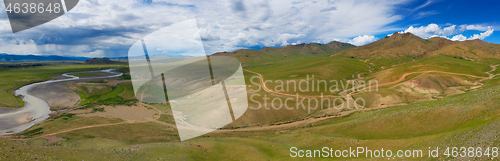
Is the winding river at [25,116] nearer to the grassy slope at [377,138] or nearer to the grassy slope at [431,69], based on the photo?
the grassy slope at [377,138]

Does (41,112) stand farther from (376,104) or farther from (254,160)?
(376,104)

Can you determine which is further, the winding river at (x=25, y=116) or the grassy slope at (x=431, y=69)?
the grassy slope at (x=431, y=69)

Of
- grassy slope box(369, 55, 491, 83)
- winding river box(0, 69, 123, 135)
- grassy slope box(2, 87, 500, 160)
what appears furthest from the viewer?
grassy slope box(369, 55, 491, 83)

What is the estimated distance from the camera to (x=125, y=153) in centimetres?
2464

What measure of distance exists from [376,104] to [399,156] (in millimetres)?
49960

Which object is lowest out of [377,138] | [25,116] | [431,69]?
[25,116]

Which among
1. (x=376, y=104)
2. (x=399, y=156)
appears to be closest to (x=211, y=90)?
(x=376, y=104)

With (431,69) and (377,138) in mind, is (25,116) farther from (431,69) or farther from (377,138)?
(431,69)

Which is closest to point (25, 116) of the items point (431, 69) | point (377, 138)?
point (377, 138)

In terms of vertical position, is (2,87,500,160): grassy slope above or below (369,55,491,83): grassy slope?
below

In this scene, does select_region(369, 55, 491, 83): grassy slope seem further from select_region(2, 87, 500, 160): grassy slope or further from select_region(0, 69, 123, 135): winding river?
select_region(0, 69, 123, 135): winding river

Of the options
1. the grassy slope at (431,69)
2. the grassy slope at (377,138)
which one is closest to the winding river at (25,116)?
the grassy slope at (377,138)

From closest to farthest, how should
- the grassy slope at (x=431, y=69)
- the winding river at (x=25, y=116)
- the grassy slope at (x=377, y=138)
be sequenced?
the grassy slope at (x=377, y=138) → the winding river at (x=25, y=116) → the grassy slope at (x=431, y=69)

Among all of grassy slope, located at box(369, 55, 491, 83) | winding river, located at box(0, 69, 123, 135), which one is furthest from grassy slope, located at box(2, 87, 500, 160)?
grassy slope, located at box(369, 55, 491, 83)
